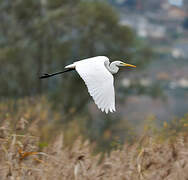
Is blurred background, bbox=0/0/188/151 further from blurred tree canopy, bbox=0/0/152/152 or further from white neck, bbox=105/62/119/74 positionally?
white neck, bbox=105/62/119/74

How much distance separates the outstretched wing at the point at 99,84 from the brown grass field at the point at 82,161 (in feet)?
1.14

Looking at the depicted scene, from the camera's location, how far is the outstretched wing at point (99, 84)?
3.16 metres

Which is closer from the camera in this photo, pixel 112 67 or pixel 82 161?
→ pixel 82 161

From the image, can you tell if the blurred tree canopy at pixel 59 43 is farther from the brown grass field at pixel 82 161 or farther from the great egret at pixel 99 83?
the brown grass field at pixel 82 161

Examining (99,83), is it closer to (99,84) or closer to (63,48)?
(99,84)

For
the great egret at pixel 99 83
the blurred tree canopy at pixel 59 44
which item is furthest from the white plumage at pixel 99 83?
the blurred tree canopy at pixel 59 44

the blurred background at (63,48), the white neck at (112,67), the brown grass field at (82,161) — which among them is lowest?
the brown grass field at (82,161)

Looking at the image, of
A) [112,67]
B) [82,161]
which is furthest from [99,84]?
[82,161]

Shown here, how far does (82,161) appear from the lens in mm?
2734

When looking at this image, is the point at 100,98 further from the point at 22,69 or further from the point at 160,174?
the point at 22,69

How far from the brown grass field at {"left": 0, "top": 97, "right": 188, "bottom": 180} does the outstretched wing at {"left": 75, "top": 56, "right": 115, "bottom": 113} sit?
1.14 ft

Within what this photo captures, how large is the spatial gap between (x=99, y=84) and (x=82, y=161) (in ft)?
2.48

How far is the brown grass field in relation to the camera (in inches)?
104

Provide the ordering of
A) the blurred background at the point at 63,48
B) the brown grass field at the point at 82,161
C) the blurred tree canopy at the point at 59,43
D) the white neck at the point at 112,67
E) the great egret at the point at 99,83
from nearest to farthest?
1. the brown grass field at the point at 82,161
2. the great egret at the point at 99,83
3. the white neck at the point at 112,67
4. the blurred background at the point at 63,48
5. the blurred tree canopy at the point at 59,43
